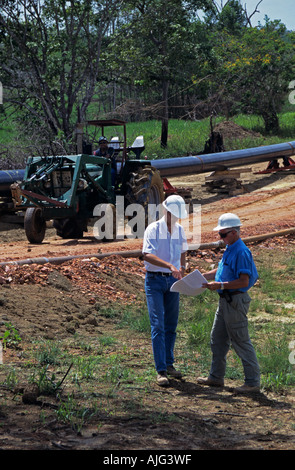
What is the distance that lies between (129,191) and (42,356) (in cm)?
916

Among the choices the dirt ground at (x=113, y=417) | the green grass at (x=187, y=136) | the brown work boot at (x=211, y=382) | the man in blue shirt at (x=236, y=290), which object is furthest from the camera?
the green grass at (x=187, y=136)

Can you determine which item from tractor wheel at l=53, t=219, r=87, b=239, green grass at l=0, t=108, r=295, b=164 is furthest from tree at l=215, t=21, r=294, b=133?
tractor wheel at l=53, t=219, r=87, b=239

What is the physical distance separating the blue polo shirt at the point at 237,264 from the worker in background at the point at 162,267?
46 cm

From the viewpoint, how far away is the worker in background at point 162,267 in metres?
6.62

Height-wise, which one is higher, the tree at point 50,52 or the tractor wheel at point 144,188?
the tree at point 50,52

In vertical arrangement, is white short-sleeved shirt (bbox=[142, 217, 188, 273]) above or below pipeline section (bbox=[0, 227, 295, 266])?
above

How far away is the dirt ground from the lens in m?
4.88

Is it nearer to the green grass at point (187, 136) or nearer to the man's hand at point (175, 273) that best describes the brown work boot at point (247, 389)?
the man's hand at point (175, 273)

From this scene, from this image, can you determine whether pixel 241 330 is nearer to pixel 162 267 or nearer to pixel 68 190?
pixel 162 267

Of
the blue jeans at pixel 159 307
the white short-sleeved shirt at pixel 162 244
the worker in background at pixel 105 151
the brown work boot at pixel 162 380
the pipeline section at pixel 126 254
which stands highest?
the worker in background at pixel 105 151

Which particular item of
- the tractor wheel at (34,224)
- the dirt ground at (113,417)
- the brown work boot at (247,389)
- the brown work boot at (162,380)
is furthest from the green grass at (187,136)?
the brown work boot at (247,389)

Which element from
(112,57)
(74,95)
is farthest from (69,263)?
(112,57)

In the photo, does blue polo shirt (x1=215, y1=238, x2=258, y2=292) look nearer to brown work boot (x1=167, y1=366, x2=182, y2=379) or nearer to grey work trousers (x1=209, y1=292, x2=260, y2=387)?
grey work trousers (x1=209, y1=292, x2=260, y2=387)

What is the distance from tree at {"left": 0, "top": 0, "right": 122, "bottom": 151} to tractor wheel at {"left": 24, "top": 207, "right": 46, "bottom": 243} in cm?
815
